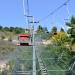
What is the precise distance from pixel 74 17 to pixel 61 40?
24.9 ft

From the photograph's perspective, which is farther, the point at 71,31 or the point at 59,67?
the point at 71,31

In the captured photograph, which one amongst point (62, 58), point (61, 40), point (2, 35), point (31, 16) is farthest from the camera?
point (2, 35)

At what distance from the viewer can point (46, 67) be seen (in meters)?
10.8

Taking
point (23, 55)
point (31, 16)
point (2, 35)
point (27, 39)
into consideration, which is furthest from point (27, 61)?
point (2, 35)

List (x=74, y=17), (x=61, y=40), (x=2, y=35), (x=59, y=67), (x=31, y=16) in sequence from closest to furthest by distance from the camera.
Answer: (x=59, y=67) < (x=31, y=16) < (x=74, y=17) < (x=61, y=40) < (x=2, y=35)

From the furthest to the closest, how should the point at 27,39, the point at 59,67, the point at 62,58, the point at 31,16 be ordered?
the point at 27,39, the point at 31,16, the point at 62,58, the point at 59,67

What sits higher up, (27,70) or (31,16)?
(31,16)

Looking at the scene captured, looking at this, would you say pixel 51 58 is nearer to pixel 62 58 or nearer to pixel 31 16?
pixel 62 58

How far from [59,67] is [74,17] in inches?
305

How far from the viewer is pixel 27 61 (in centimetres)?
1234

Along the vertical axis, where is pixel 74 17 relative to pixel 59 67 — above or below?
above

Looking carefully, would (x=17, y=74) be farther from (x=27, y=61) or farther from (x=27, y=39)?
(x=27, y=39)


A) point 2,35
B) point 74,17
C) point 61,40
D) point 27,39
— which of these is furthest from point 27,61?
point 2,35

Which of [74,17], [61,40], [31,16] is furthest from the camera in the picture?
[61,40]
